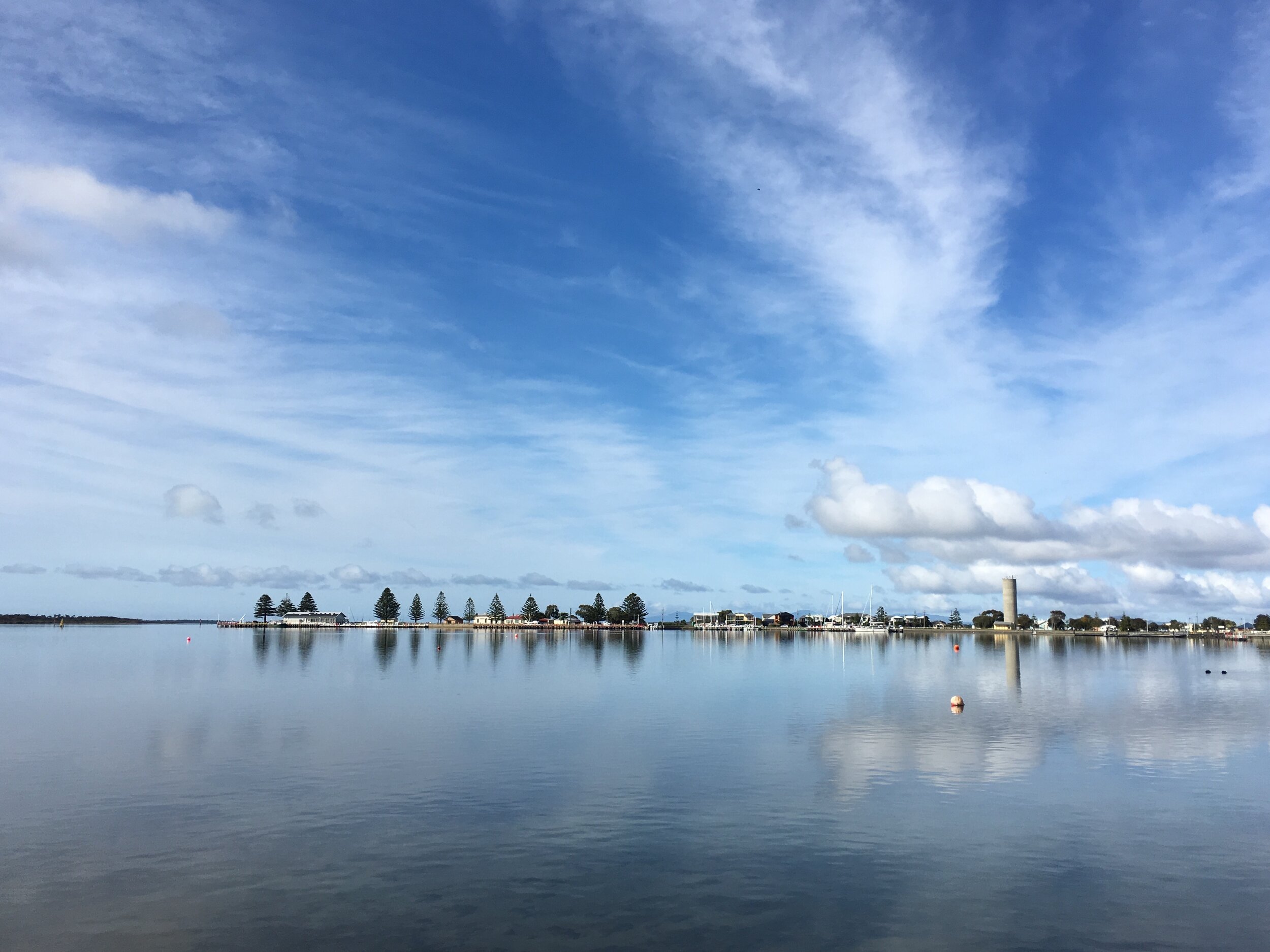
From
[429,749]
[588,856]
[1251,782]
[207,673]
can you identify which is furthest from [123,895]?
[207,673]

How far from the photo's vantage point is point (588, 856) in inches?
1100

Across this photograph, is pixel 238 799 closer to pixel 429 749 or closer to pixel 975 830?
pixel 429 749

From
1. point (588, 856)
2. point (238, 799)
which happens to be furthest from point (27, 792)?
point (588, 856)

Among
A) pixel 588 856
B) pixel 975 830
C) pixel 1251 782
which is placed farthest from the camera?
pixel 1251 782

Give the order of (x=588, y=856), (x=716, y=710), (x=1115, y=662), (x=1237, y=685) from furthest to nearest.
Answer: (x=1115, y=662)
(x=1237, y=685)
(x=716, y=710)
(x=588, y=856)

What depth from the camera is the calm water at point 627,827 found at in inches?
875

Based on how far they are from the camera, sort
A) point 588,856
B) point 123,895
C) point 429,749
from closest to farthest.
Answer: point 123,895
point 588,856
point 429,749

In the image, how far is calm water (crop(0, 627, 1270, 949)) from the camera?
22234 mm

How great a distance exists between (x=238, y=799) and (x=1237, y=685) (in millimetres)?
116719

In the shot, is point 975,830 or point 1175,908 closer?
point 1175,908

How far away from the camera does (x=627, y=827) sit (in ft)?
104

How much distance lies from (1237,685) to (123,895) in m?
122

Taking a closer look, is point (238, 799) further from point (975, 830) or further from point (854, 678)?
point (854, 678)

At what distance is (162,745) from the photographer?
49.2m
